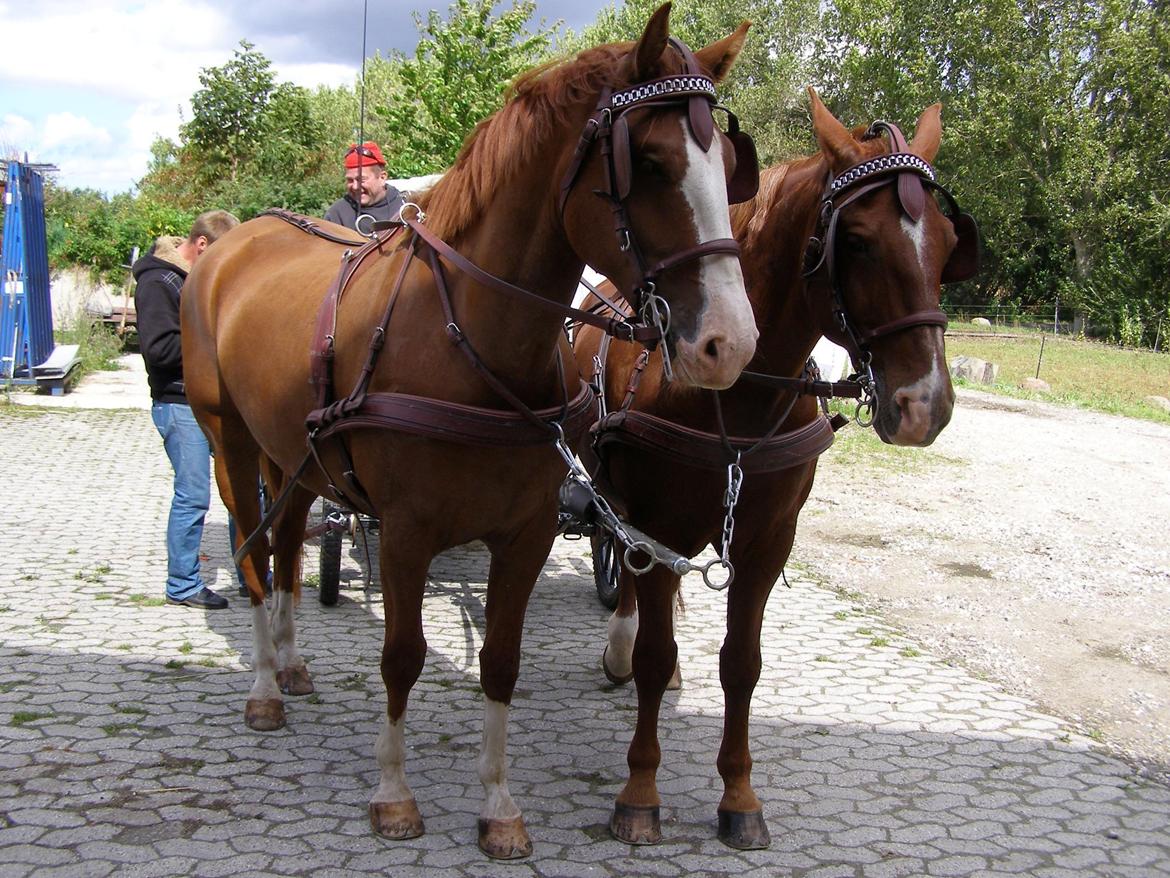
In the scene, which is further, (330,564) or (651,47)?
(330,564)

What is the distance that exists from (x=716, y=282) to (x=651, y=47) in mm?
627

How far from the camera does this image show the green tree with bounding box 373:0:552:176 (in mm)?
15898

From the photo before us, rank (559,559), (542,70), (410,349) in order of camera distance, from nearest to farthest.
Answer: (542,70) < (410,349) < (559,559)

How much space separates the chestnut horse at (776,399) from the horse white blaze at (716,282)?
0.64 metres

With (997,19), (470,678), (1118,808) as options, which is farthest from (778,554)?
(997,19)

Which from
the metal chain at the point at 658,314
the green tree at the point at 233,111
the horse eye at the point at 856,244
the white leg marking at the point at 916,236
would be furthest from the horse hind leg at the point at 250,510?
the green tree at the point at 233,111

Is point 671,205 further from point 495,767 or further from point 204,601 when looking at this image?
point 204,601

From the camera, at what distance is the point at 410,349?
3043 mm

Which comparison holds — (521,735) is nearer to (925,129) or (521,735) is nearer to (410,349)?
(410,349)

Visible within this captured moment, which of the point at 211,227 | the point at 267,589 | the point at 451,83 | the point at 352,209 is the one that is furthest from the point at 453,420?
the point at 451,83

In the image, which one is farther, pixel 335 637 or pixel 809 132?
pixel 809 132

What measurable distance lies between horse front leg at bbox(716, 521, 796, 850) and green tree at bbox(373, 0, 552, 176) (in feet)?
42.4

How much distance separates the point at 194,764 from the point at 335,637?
1.65 m

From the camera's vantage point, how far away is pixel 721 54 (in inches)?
103
